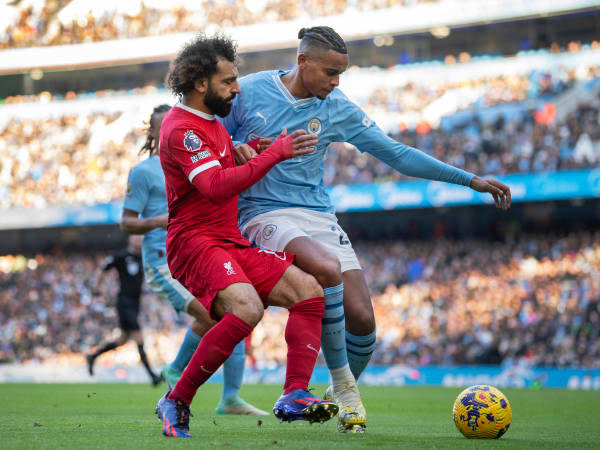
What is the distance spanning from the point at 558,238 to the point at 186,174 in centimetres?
2034

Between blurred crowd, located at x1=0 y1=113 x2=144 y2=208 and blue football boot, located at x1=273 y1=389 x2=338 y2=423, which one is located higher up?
blue football boot, located at x1=273 y1=389 x2=338 y2=423

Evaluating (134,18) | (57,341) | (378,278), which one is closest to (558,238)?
(378,278)

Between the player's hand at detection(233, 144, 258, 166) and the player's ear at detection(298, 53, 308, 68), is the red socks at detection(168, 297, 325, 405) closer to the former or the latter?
the player's hand at detection(233, 144, 258, 166)

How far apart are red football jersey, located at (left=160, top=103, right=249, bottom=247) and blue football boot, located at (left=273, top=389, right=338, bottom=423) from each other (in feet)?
2.87

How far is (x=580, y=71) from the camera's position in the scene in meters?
25.2

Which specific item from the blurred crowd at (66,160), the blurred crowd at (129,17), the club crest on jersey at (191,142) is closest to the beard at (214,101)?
the club crest on jersey at (191,142)

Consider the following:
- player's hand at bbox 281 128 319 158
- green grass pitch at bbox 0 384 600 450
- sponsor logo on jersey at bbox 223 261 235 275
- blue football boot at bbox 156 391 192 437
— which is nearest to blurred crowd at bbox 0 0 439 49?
green grass pitch at bbox 0 384 600 450

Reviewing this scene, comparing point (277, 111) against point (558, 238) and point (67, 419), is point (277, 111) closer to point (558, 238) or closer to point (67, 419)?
point (67, 419)

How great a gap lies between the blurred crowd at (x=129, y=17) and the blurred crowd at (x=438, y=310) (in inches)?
356

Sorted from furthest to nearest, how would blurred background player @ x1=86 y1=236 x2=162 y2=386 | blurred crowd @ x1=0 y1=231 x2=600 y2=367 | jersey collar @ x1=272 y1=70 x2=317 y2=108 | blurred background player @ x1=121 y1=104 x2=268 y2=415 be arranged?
1. blurred crowd @ x1=0 y1=231 x2=600 y2=367
2. blurred background player @ x1=86 y1=236 x2=162 y2=386
3. blurred background player @ x1=121 y1=104 x2=268 y2=415
4. jersey collar @ x1=272 y1=70 x2=317 y2=108

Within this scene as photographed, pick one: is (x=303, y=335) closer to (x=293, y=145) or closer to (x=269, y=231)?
(x=269, y=231)

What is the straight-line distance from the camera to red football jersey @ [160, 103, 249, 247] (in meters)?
4.41

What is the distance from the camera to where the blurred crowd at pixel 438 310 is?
18938mm

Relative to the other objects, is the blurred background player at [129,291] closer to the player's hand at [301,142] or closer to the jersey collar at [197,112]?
the jersey collar at [197,112]
